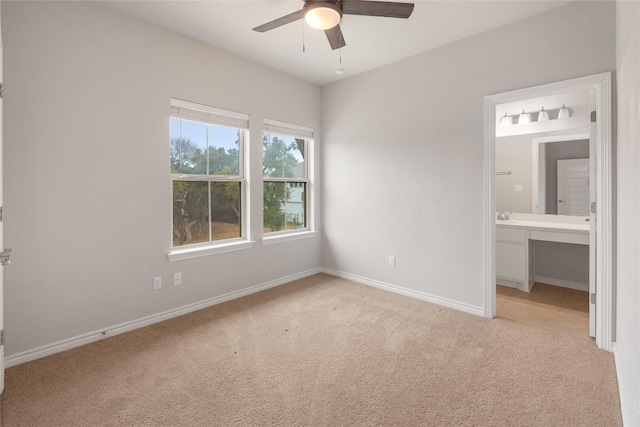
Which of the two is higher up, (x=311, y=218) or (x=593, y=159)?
(x=593, y=159)

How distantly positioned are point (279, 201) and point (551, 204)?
143 inches

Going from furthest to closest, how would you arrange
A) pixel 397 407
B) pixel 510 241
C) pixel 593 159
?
pixel 510 241
pixel 593 159
pixel 397 407

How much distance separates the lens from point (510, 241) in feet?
13.2

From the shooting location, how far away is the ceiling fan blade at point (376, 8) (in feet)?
6.67

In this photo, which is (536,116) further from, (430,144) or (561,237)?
(430,144)

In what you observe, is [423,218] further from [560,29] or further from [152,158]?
[152,158]

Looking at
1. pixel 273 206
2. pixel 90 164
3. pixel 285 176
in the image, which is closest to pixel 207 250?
pixel 273 206

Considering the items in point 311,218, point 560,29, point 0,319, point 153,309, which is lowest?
point 153,309

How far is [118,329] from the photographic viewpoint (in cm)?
274

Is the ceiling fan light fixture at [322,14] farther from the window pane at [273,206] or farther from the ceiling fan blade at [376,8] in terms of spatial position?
the window pane at [273,206]

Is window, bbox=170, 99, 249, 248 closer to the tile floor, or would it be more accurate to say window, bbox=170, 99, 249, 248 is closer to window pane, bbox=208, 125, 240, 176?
window pane, bbox=208, 125, 240, 176

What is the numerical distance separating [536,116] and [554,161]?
0.65 m

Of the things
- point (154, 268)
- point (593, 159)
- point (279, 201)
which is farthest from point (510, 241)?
point (154, 268)

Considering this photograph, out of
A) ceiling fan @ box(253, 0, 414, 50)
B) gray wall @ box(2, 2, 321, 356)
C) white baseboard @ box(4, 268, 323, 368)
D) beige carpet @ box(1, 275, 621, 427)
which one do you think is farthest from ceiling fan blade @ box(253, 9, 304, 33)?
white baseboard @ box(4, 268, 323, 368)
